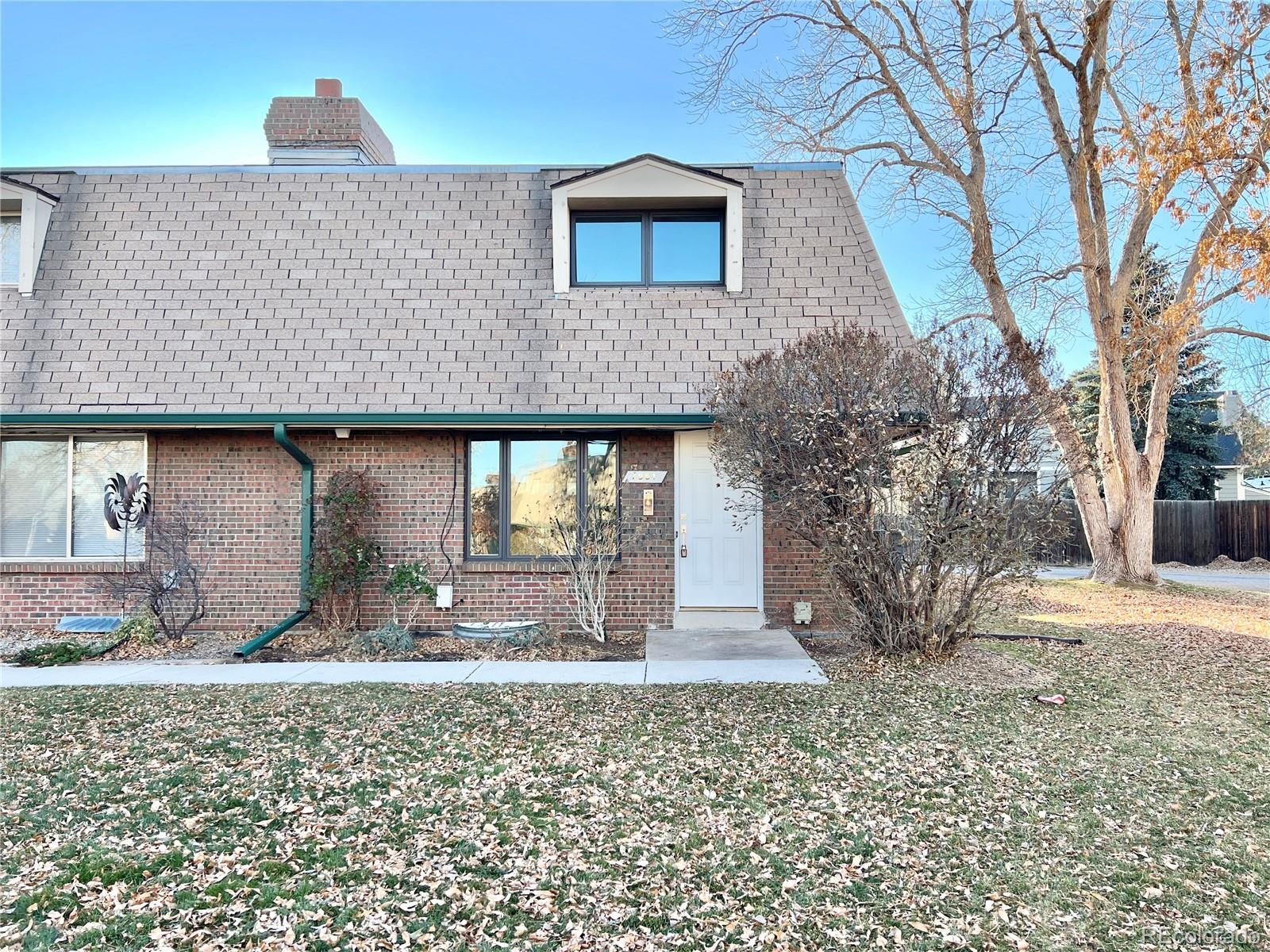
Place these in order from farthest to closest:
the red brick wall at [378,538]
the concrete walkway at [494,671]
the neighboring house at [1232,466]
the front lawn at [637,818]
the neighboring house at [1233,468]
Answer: the neighboring house at [1233,468] < the neighboring house at [1232,466] < the red brick wall at [378,538] < the concrete walkway at [494,671] < the front lawn at [637,818]

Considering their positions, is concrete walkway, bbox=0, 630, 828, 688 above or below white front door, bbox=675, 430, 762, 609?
below

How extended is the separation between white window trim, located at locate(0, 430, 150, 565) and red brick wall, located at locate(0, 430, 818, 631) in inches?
3.4

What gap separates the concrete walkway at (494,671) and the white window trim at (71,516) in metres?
1.59

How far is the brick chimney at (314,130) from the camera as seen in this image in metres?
11.0

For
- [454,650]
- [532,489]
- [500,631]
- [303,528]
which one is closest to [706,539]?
[532,489]

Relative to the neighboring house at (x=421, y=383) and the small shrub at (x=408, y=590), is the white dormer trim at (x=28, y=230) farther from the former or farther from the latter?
the small shrub at (x=408, y=590)

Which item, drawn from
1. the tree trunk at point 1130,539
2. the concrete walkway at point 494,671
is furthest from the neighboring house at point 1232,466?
the concrete walkway at point 494,671

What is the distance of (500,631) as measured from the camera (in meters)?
8.35

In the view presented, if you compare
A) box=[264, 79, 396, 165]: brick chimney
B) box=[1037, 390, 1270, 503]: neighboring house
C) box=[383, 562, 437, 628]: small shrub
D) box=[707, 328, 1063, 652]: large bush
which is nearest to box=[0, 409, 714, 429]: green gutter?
box=[383, 562, 437, 628]: small shrub

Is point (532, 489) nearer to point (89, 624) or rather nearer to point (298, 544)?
point (298, 544)

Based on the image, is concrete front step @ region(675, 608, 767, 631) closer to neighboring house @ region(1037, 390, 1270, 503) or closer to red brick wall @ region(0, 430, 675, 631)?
red brick wall @ region(0, 430, 675, 631)

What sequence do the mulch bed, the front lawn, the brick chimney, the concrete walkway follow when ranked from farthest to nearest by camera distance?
the brick chimney < the mulch bed < the concrete walkway < the front lawn

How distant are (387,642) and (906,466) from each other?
5.42 metres

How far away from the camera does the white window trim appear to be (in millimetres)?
8797
